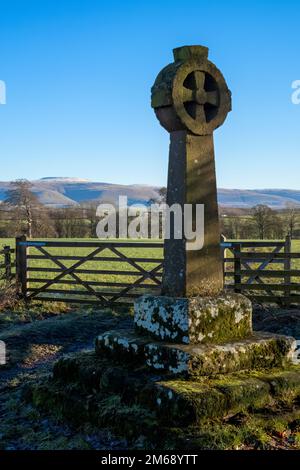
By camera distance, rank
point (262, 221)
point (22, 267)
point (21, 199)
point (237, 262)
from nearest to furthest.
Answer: point (237, 262), point (22, 267), point (262, 221), point (21, 199)

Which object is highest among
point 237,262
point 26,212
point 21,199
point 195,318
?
point 21,199

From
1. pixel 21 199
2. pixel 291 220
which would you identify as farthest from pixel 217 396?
pixel 21 199

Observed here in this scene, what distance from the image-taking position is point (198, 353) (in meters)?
4.60

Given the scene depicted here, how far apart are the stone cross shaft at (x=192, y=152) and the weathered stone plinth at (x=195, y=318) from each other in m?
0.21

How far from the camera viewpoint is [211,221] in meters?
5.38

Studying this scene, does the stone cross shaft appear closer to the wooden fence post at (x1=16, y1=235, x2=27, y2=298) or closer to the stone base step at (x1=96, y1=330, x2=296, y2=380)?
the stone base step at (x1=96, y1=330, x2=296, y2=380)

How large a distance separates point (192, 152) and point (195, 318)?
1.68 metres

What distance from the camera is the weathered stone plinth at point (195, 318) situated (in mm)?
4824

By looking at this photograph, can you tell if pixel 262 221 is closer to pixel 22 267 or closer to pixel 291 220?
pixel 291 220

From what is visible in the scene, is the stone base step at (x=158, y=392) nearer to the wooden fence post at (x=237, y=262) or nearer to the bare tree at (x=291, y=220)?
the wooden fence post at (x=237, y=262)

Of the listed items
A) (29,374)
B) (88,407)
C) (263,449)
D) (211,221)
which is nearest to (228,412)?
(263,449)

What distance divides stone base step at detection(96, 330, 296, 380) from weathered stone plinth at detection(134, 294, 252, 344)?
4.1 inches

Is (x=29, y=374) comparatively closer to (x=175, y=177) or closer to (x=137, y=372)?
(x=137, y=372)
